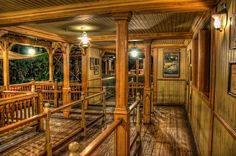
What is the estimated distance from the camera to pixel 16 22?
371 centimetres

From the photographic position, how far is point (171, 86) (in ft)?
30.9

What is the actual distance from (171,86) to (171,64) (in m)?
1.08

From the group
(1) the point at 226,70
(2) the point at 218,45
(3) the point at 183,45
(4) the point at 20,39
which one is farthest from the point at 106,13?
(3) the point at 183,45

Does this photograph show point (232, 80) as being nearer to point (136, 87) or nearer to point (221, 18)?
point (221, 18)

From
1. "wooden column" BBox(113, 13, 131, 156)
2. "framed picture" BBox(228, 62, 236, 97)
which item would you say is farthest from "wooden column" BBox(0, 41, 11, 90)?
"framed picture" BBox(228, 62, 236, 97)

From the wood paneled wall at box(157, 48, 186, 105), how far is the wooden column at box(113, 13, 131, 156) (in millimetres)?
6689

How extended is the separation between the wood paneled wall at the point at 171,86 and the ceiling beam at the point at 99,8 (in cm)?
659

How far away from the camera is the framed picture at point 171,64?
9.29 metres

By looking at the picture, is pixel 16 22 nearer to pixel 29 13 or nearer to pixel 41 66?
pixel 29 13

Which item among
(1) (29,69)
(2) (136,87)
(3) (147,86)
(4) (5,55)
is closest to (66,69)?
(4) (5,55)

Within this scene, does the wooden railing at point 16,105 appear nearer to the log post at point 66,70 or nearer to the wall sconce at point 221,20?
the log post at point 66,70

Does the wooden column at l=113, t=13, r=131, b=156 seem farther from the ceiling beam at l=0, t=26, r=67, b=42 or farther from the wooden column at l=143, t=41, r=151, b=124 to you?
the wooden column at l=143, t=41, r=151, b=124

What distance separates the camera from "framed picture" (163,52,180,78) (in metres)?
9.29

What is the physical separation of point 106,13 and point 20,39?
5.64m
